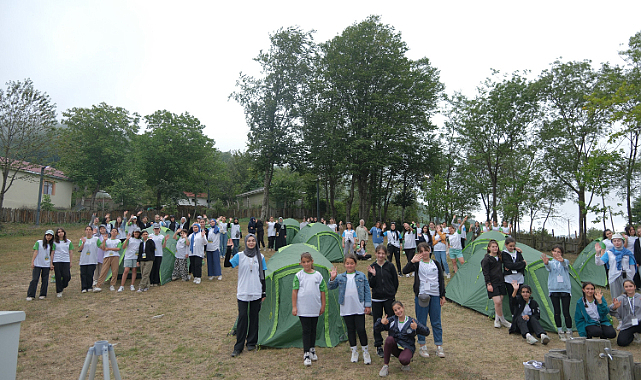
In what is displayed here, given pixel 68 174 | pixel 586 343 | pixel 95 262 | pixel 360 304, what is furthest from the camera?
pixel 68 174

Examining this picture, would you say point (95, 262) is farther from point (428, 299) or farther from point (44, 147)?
point (44, 147)

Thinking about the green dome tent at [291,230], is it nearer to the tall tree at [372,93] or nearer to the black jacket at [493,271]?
the tall tree at [372,93]

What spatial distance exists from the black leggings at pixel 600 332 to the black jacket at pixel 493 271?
1615 mm

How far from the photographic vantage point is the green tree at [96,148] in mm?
38750

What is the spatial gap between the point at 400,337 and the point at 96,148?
42258mm

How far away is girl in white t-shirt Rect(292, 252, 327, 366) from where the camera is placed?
5902 mm

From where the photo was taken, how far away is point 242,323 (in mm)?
6441

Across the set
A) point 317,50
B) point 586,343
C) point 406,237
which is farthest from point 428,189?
point 586,343

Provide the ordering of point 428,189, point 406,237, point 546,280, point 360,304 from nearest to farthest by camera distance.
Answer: point 360,304, point 546,280, point 406,237, point 428,189

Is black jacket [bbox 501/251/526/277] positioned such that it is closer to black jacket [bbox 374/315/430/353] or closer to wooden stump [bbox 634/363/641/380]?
black jacket [bbox 374/315/430/353]

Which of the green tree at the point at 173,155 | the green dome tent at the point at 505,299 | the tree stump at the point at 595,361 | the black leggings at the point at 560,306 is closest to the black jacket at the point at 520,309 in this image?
the black leggings at the point at 560,306

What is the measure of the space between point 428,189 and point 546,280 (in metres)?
21.2

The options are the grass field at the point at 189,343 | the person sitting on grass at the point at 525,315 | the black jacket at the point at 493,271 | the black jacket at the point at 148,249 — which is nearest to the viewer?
the grass field at the point at 189,343

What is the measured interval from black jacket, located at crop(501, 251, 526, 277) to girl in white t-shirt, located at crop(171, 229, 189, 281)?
8.87 metres
